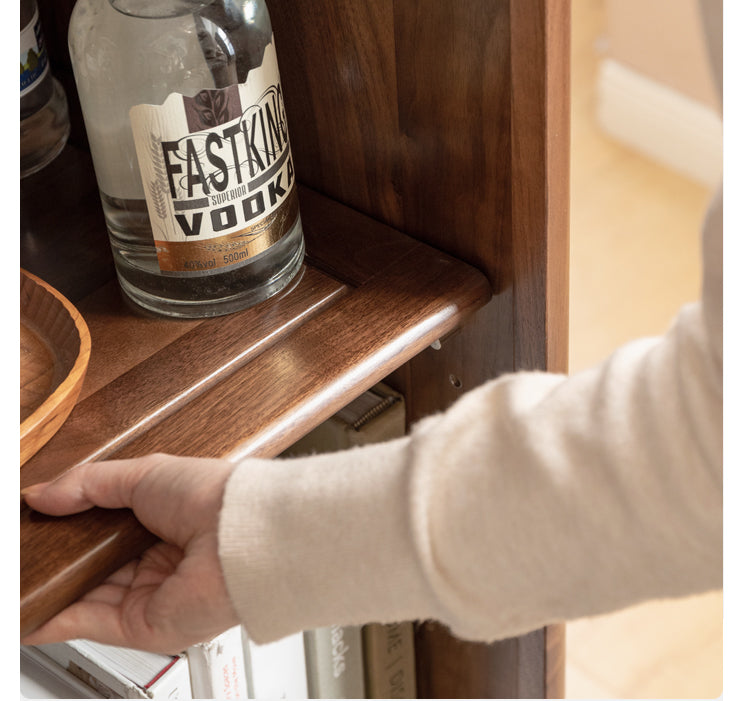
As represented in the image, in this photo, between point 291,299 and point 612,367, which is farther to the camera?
point 291,299

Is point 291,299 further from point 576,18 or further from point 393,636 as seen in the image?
point 576,18

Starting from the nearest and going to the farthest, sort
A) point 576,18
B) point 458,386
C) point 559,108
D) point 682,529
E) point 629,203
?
point 682,529
point 559,108
point 458,386
point 629,203
point 576,18

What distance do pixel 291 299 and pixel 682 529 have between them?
277mm

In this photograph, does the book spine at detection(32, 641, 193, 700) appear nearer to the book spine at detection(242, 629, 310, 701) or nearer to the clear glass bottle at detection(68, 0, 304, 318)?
the book spine at detection(242, 629, 310, 701)

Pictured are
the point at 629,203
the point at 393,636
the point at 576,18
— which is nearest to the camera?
the point at 393,636

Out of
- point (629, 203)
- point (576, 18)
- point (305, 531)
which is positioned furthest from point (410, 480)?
point (576, 18)

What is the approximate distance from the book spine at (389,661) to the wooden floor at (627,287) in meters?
0.32

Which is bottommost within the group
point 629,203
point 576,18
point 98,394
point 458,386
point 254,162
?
point 629,203

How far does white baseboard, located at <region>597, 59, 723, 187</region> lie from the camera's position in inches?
68.6

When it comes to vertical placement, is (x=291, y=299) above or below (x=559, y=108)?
below

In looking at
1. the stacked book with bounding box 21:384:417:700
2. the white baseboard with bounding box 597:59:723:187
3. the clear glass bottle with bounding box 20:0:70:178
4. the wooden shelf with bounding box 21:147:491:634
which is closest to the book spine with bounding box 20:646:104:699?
the stacked book with bounding box 21:384:417:700

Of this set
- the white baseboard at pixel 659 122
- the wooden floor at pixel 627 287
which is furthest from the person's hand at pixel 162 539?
the white baseboard at pixel 659 122

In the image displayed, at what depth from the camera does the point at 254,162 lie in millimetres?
554

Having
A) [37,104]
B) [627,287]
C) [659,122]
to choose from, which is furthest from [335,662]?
[659,122]
